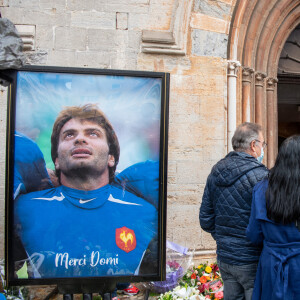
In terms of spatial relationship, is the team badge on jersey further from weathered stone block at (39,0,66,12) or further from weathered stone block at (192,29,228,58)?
weathered stone block at (39,0,66,12)

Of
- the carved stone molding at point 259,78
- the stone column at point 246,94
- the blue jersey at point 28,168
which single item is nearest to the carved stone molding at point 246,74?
the stone column at point 246,94

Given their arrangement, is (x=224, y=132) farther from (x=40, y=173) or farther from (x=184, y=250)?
(x=40, y=173)

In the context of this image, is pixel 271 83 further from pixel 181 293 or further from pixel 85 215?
pixel 85 215

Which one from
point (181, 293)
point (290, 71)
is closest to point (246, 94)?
point (290, 71)

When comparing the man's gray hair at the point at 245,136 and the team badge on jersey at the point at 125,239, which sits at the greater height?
the man's gray hair at the point at 245,136

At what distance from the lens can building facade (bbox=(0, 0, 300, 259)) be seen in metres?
3.65

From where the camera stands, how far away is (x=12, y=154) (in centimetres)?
285

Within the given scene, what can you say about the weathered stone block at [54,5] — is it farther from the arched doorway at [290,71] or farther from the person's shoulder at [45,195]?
Result: the arched doorway at [290,71]

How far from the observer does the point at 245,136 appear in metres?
2.35

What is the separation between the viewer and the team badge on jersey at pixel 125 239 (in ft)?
9.80

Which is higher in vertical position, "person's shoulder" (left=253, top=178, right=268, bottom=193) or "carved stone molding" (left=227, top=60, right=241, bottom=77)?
"carved stone molding" (left=227, top=60, right=241, bottom=77)

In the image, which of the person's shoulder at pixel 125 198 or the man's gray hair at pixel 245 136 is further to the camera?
the person's shoulder at pixel 125 198

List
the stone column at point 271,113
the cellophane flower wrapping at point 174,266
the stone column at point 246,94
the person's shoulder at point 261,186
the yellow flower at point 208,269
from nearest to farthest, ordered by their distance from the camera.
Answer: the person's shoulder at point 261,186
the cellophane flower wrapping at point 174,266
the yellow flower at point 208,269
the stone column at point 246,94
the stone column at point 271,113

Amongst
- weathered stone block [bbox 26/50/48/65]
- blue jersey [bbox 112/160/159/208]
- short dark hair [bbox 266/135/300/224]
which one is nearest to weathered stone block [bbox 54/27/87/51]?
weathered stone block [bbox 26/50/48/65]
